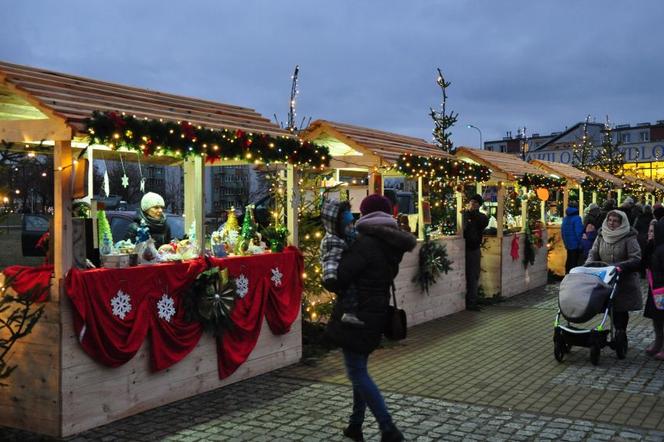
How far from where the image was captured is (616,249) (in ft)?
28.8

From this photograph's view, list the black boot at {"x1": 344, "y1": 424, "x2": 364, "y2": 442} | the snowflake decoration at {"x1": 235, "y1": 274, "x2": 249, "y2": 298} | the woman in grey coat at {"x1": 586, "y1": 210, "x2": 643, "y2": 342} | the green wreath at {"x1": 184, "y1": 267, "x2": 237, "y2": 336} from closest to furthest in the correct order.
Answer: the black boot at {"x1": 344, "y1": 424, "x2": 364, "y2": 442}, the green wreath at {"x1": 184, "y1": 267, "x2": 237, "y2": 336}, the snowflake decoration at {"x1": 235, "y1": 274, "x2": 249, "y2": 298}, the woman in grey coat at {"x1": 586, "y1": 210, "x2": 643, "y2": 342}

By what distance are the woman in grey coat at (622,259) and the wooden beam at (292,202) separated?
140 inches

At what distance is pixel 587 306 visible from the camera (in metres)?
8.03

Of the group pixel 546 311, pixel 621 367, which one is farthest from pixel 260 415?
pixel 546 311

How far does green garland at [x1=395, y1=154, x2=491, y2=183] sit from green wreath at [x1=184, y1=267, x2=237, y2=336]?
407 cm

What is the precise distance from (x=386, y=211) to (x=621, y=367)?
13.9 feet

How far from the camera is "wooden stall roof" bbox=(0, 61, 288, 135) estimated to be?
18.9 ft

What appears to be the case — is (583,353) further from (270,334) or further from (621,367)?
(270,334)

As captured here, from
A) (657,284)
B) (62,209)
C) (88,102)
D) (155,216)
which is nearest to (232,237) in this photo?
(155,216)

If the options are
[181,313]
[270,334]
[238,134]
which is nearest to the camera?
[181,313]

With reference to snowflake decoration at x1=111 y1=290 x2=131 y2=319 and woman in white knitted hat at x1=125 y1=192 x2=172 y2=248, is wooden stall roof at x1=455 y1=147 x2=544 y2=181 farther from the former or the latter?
snowflake decoration at x1=111 y1=290 x2=131 y2=319

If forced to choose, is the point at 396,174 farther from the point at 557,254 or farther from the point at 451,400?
the point at 557,254

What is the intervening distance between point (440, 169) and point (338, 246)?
21.3ft

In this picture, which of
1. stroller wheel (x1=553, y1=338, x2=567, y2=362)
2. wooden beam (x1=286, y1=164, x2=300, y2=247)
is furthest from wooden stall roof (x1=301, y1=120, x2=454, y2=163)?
stroller wheel (x1=553, y1=338, x2=567, y2=362)
